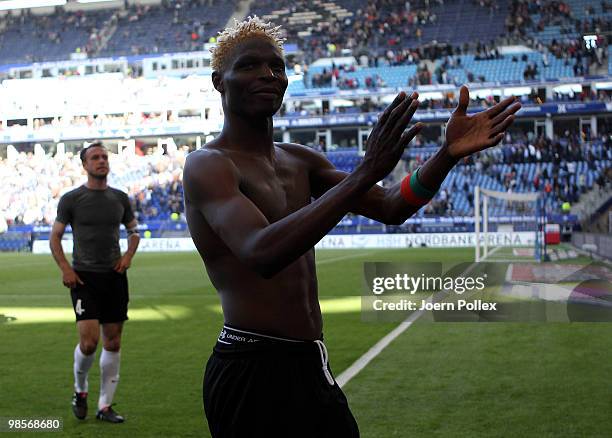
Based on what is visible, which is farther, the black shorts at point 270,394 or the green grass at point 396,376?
the green grass at point 396,376

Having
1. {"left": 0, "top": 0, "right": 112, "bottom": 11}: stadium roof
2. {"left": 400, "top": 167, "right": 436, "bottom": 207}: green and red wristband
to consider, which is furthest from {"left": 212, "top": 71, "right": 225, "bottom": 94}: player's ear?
{"left": 0, "top": 0, "right": 112, "bottom": 11}: stadium roof

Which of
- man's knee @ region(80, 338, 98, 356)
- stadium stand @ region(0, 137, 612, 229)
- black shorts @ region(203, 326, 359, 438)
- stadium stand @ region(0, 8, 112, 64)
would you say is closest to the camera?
black shorts @ region(203, 326, 359, 438)

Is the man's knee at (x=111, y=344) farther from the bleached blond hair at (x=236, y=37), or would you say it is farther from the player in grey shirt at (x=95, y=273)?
the bleached blond hair at (x=236, y=37)

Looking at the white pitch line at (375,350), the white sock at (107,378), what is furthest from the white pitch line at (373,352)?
the white sock at (107,378)

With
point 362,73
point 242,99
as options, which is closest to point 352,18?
point 362,73

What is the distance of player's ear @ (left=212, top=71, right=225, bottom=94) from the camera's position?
2.97 m

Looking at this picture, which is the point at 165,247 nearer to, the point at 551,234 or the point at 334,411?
the point at 551,234

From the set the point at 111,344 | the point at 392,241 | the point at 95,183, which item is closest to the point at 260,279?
the point at 111,344

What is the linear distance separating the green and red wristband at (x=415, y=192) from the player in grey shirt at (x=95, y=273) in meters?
4.65

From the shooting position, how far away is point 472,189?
1694 inches

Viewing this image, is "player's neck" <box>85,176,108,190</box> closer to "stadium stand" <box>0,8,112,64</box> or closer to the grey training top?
the grey training top

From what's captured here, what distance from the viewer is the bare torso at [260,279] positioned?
2871 mm

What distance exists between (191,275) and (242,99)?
70.4ft

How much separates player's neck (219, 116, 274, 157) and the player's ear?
0.10 metres
